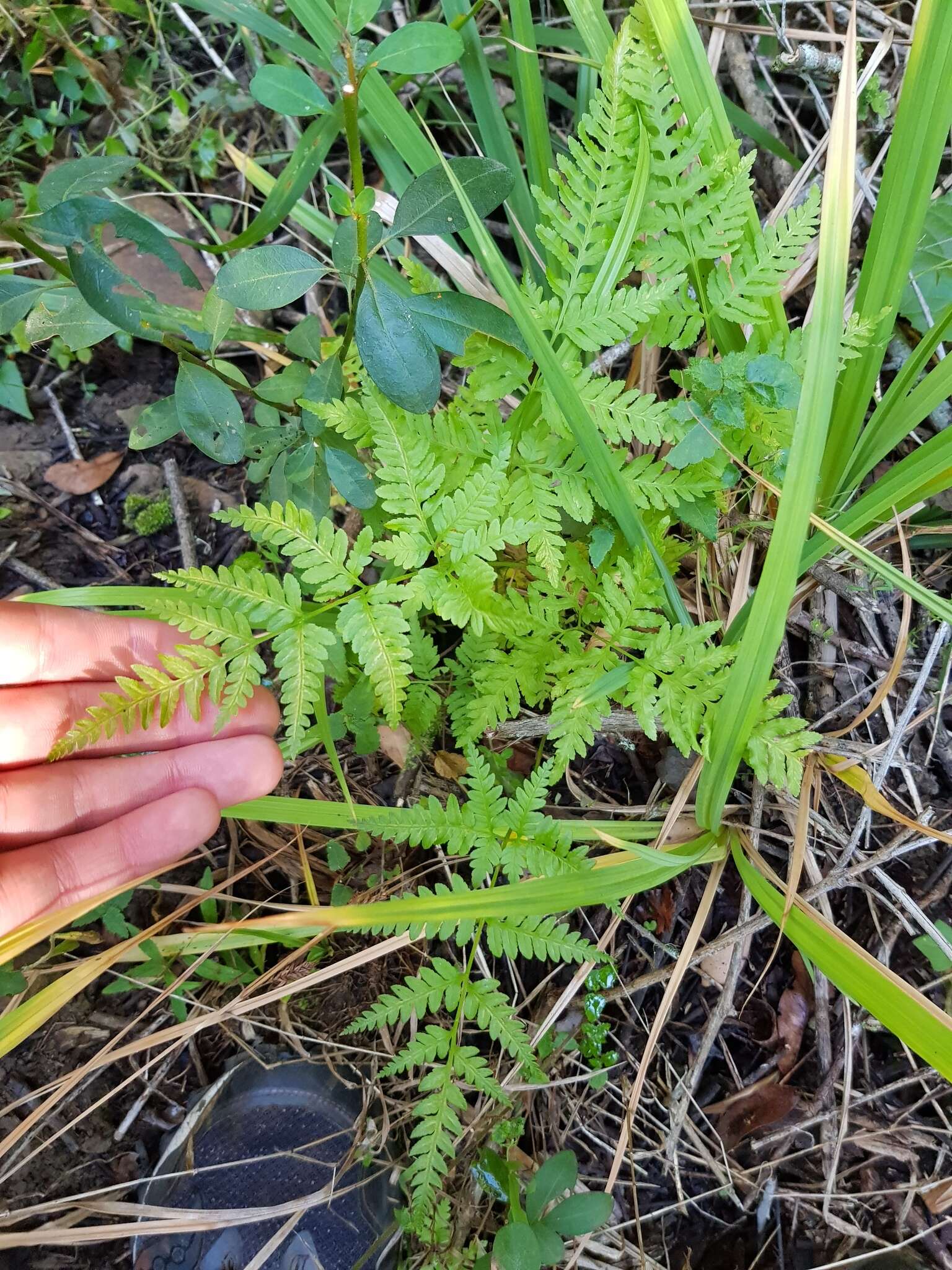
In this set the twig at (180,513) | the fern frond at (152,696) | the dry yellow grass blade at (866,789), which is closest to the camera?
the fern frond at (152,696)

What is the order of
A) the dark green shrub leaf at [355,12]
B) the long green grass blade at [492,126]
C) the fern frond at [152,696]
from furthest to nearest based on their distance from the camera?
the long green grass blade at [492,126], the fern frond at [152,696], the dark green shrub leaf at [355,12]

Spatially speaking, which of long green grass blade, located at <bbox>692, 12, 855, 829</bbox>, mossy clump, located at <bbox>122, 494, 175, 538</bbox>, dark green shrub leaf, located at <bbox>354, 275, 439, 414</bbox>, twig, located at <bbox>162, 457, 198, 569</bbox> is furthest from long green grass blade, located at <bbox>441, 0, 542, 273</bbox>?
mossy clump, located at <bbox>122, 494, 175, 538</bbox>

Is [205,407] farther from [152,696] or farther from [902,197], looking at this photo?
[902,197]

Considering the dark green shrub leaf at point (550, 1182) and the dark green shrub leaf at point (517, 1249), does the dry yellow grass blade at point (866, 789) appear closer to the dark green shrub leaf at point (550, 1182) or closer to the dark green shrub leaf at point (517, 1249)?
the dark green shrub leaf at point (550, 1182)

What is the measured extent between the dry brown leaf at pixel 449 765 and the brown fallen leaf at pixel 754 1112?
1.22 m

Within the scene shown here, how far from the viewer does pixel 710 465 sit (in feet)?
5.81

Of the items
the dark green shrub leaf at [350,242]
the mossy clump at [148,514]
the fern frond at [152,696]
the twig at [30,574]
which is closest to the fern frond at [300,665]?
the fern frond at [152,696]

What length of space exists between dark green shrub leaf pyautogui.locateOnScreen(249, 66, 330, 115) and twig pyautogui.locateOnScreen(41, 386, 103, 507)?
1.57 metres

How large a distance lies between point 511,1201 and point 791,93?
325 cm

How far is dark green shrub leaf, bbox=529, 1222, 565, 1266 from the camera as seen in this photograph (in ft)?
5.60

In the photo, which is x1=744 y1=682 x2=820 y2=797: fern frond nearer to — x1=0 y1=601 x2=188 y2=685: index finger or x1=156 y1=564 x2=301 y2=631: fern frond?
x1=156 y1=564 x2=301 y2=631: fern frond

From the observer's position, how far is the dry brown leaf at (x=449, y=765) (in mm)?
2193

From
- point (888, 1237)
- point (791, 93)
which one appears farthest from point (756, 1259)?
point (791, 93)

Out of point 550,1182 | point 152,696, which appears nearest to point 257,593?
point 152,696
